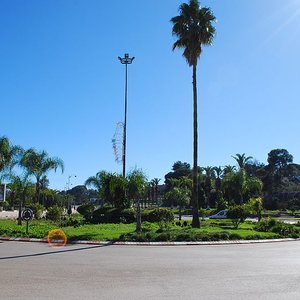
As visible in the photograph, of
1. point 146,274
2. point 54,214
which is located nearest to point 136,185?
point 146,274

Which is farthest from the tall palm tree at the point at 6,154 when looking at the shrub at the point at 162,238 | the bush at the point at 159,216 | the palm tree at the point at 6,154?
the shrub at the point at 162,238

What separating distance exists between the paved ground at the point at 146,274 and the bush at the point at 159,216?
16.9m

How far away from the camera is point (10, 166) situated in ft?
121

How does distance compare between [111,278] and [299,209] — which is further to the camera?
[299,209]

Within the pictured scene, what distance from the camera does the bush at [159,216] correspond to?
3406 cm

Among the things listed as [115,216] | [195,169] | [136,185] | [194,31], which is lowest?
[115,216]

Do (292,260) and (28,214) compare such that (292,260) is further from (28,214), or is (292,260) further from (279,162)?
(279,162)

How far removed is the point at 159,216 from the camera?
3466cm

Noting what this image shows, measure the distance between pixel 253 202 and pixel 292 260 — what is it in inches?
1015

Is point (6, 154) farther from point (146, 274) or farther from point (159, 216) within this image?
point (146, 274)

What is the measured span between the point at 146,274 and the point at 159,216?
23624 millimetres

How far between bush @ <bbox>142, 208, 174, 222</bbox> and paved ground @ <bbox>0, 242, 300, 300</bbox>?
667 inches

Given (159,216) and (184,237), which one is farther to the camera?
(159,216)

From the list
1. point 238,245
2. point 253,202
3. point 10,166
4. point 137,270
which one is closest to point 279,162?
point 253,202
